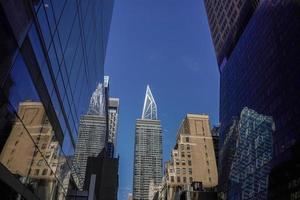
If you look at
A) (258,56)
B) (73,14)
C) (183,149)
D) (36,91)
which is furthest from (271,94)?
(183,149)

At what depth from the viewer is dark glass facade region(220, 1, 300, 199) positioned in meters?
63.2

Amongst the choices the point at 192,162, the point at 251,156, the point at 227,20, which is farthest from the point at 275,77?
the point at 192,162

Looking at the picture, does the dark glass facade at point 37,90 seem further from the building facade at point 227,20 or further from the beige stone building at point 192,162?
the beige stone building at point 192,162

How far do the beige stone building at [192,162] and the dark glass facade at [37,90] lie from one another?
127 m

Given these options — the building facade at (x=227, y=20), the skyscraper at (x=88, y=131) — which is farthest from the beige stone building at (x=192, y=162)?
the skyscraper at (x=88, y=131)

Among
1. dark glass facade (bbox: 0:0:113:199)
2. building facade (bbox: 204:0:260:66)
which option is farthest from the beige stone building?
dark glass facade (bbox: 0:0:113:199)

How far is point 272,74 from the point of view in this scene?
74375 mm

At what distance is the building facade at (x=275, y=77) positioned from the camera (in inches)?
2453

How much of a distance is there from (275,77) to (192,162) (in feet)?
296

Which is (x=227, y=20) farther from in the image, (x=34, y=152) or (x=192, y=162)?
(x=34, y=152)

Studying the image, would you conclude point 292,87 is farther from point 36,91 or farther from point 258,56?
point 36,91

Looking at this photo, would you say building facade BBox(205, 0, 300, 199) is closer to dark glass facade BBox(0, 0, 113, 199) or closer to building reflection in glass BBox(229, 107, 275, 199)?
building reflection in glass BBox(229, 107, 275, 199)

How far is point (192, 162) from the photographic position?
157000mm

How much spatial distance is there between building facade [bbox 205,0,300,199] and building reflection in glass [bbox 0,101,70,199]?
46743 millimetres
